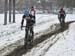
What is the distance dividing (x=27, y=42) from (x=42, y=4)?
3500 inches

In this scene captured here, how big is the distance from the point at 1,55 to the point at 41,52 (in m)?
1.82

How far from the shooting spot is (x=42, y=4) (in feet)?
344

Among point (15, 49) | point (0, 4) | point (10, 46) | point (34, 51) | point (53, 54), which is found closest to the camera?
point (53, 54)

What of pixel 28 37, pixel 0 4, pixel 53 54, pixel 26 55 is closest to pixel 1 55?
pixel 26 55

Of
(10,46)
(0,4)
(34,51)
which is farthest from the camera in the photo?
(0,4)

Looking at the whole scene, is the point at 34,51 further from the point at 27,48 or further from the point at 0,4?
the point at 0,4

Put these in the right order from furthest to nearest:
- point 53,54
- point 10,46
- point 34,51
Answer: point 10,46, point 34,51, point 53,54

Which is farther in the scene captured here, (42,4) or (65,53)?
(42,4)

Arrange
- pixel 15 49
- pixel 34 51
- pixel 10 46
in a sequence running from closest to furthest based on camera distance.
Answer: pixel 34 51 → pixel 15 49 → pixel 10 46

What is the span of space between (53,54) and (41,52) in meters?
0.84

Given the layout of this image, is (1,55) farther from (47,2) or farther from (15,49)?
(47,2)

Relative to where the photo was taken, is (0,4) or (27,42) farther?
(0,4)

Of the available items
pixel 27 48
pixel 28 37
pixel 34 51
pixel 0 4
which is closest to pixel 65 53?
pixel 34 51

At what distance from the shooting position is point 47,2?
10900 cm
